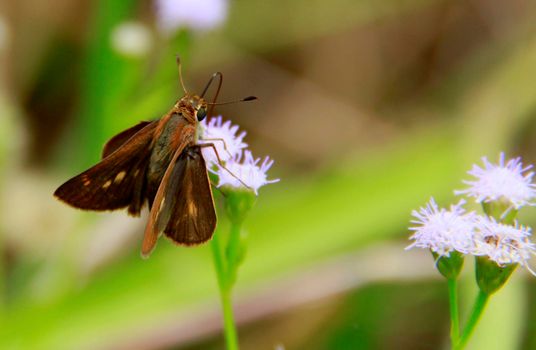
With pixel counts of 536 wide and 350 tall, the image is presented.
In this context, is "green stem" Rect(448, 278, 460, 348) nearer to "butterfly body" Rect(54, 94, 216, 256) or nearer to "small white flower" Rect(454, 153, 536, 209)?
"small white flower" Rect(454, 153, 536, 209)

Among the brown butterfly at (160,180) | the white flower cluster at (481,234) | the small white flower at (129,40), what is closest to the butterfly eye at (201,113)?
the brown butterfly at (160,180)

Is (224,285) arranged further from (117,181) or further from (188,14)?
(188,14)

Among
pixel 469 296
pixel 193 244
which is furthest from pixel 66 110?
pixel 193 244

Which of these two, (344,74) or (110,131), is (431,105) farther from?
(110,131)

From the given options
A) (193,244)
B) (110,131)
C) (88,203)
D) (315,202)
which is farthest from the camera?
(315,202)

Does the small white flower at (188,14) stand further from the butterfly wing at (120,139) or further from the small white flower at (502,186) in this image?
the small white flower at (502,186)

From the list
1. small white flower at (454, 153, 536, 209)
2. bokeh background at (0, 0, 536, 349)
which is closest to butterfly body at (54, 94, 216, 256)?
→ small white flower at (454, 153, 536, 209)
